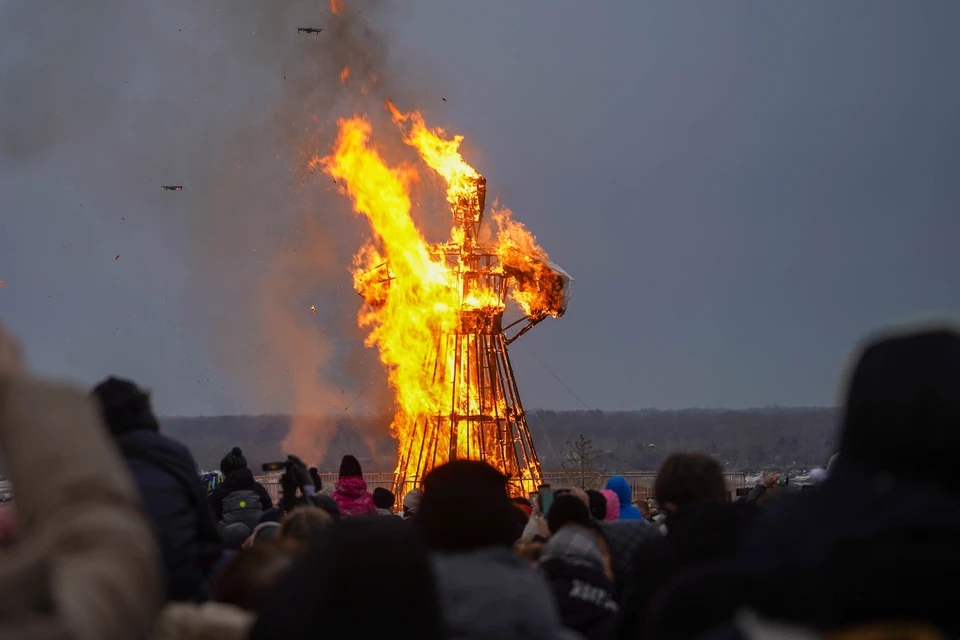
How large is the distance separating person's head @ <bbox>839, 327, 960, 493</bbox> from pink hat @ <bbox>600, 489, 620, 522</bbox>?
747 centimetres

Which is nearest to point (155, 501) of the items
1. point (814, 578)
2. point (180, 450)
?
point (180, 450)

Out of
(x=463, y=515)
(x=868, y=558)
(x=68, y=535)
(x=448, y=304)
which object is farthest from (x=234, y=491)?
(x=448, y=304)

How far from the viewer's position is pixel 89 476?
2.77 m

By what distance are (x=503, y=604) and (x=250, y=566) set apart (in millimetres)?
1231

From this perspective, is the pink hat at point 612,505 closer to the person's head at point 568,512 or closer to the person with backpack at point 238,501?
the person's head at point 568,512

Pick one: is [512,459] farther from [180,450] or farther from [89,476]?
[89,476]

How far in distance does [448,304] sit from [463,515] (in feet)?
72.8

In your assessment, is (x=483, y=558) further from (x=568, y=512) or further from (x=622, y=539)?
(x=622, y=539)

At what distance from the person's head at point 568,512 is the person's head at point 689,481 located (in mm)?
592

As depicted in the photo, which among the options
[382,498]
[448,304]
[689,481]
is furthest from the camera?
[448,304]

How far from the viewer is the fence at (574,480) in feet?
94.9

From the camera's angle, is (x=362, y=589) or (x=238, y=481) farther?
(x=238, y=481)

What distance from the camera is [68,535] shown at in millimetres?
2691

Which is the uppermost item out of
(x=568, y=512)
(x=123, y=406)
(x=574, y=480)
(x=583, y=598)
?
(x=123, y=406)
